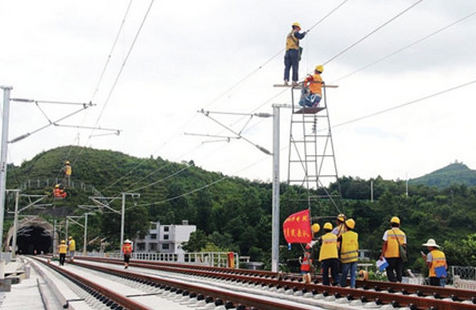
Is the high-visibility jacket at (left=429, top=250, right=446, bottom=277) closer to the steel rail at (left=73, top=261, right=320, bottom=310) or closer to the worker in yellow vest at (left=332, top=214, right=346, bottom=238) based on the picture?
the worker in yellow vest at (left=332, top=214, right=346, bottom=238)

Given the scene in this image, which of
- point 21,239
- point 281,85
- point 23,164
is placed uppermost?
point 23,164

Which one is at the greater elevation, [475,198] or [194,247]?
[475,198]

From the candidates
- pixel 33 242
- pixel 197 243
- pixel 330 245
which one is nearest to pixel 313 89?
pixel 330 245

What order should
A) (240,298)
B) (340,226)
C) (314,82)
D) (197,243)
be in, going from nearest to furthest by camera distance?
(240,298)
(340,226)
(314,82)
(197,243)

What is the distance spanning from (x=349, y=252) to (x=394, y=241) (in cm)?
98

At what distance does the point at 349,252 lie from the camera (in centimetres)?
1237

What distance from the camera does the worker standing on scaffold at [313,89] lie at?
789 inches

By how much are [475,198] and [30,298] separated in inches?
4252

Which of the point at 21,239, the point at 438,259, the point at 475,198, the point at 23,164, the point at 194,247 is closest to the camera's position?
the point at 438,259

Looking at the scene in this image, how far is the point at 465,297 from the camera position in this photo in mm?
9953

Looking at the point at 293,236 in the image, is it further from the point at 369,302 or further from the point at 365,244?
the point at 365,244

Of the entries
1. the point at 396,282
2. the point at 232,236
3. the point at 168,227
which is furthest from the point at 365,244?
the point at 396,282

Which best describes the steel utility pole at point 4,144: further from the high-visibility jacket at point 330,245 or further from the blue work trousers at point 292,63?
the high-visibility jacket at point 330,245

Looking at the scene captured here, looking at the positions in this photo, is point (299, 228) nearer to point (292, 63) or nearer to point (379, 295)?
point (292, 63)
